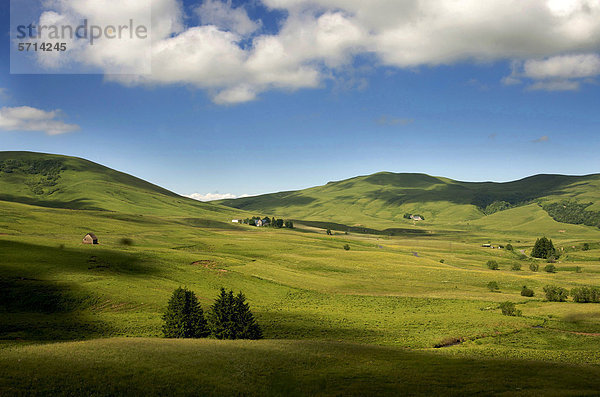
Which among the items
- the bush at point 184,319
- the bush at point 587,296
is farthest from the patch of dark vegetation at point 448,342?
the bush at point 587,296

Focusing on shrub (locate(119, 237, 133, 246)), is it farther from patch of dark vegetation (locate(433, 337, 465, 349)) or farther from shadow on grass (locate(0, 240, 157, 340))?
patch of dark vegetation (locate(433, 337, 465, 349))

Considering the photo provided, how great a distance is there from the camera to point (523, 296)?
90.6 meters

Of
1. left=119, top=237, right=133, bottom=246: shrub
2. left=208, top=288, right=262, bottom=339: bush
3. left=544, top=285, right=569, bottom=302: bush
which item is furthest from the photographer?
left=119, top=237, right=133, bottom=246: shrub

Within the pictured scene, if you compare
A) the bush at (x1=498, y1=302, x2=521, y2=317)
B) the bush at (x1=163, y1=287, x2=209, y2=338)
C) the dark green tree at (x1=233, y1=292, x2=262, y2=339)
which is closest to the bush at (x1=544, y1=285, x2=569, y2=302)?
the bush at (x1=498, y1=302, x2=521, y2=317)

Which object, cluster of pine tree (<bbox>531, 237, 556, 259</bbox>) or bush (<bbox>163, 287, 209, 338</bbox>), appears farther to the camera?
cluster of pine tree (<bbox>531, 237, 556, 259</bbox>)

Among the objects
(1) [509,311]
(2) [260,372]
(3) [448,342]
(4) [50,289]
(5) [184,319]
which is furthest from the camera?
(1) [509,311]

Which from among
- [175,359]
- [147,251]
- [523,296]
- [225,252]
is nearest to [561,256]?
[523,296]

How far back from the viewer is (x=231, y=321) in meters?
51.4

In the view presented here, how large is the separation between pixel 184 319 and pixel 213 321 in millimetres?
4065

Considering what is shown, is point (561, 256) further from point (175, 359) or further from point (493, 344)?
point (175, 359)

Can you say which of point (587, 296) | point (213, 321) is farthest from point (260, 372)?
point (587, 296)

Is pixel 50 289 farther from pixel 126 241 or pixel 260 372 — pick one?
pixel 126 241

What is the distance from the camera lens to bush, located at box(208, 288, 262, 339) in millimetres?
50759

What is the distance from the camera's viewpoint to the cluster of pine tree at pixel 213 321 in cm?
5081
